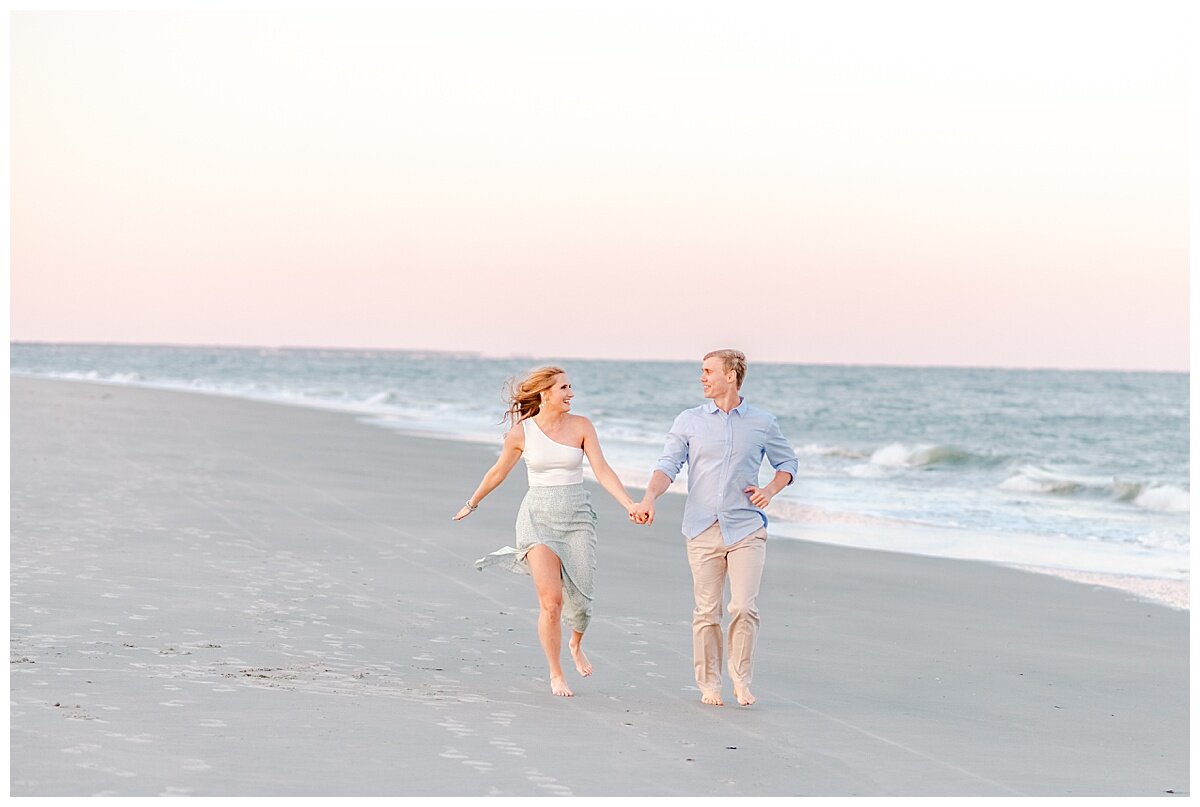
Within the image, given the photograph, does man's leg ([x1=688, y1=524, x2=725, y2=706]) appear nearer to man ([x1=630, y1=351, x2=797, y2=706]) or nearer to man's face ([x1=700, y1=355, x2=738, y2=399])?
man ([x1=630, y1=351, x2=797, y2=706])

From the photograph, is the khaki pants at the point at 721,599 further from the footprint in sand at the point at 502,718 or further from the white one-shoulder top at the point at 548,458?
the footprint in sand at the point at 502,718

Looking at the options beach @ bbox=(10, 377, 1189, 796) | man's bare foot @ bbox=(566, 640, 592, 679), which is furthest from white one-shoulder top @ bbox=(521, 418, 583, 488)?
beach @ bbox=(10, 377, 1189, 796)

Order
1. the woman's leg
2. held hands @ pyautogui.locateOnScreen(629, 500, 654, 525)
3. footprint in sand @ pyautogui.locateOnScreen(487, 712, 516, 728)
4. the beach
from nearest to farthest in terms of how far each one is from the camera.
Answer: the beach → footprint in sand @ pyautogui.locateOnScreen(487, 712, 516, 728) → held hands @ pyautogui.locateOnScreen(629, 500, 654, 525) → the woman's leg

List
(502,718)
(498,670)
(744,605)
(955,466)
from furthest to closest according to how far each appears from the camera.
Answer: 1. (955,466)
2. (498,670)
3. (744,605)
4. (502,718)

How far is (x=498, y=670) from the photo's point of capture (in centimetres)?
701

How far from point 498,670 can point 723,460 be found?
1.65m

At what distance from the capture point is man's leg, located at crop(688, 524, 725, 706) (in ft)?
21.3

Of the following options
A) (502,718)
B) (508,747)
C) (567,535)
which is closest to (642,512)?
(567,535)

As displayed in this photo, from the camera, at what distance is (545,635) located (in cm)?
659

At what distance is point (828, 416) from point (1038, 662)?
130ft

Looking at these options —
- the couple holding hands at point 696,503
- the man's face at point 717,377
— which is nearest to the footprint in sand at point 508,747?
the couple holding hands at point 696,503

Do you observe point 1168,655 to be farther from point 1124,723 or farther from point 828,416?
point 828,416

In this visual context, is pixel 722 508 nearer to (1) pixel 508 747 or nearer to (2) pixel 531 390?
(2) pixel 531 390

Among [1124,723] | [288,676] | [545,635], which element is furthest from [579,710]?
[1124,723]
